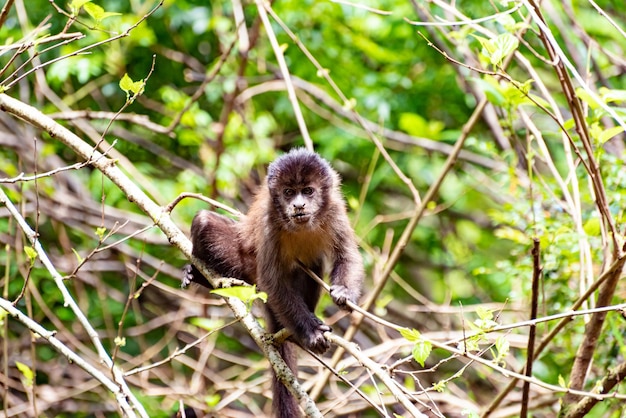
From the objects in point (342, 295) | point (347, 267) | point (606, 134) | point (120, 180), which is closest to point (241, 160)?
point (347, 267)

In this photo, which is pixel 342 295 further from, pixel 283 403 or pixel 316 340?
pixel 283 403

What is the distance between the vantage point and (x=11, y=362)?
30.0 ft

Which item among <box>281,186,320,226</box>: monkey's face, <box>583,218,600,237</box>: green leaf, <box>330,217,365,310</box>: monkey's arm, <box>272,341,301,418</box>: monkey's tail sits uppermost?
<box>281,186,320,226</box>: monkey's face

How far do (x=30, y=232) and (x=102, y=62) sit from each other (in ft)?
17.2

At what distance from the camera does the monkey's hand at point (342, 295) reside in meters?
5.07

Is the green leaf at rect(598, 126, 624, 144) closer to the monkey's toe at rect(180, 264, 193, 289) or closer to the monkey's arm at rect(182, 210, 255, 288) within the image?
the monkey's arm at rect(182, 210, 255, 288)

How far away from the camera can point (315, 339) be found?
518 cm

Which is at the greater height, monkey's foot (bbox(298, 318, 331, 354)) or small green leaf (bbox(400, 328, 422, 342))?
small green leaf (bbox(400, 328, 422, 342))

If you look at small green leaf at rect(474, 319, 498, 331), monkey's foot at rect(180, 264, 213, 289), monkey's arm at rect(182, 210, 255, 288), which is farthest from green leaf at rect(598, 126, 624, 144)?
monkey's foot at rect(180, 264, 213, 289)

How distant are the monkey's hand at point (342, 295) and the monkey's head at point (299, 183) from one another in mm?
617

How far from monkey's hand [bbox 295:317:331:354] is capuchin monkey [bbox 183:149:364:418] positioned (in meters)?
0.16

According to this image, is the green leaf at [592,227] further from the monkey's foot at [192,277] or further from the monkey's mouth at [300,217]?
the monkey's foot at [192,277]

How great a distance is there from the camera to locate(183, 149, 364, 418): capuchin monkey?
5672 millimetres

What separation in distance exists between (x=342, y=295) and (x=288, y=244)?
2.72 feet
